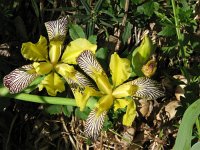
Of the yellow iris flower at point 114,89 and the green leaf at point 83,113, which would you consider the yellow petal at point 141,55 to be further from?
the green leaf at point 83,113

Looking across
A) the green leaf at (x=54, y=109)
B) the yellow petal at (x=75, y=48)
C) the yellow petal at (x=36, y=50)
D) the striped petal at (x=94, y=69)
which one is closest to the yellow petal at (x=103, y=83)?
the striped petal at (x=94, y=69)

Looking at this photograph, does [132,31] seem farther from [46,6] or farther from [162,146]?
[162,146]

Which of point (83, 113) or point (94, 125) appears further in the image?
point (83, 113)

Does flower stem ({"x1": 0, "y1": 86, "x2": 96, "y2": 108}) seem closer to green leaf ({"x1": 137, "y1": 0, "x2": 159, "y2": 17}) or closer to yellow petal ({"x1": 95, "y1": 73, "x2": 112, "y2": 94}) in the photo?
yellow petal ({"x1": 95, "y1": 73, "x2": 112, "y2": 94})

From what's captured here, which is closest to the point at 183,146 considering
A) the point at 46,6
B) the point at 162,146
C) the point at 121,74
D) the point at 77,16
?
the point at 121,74

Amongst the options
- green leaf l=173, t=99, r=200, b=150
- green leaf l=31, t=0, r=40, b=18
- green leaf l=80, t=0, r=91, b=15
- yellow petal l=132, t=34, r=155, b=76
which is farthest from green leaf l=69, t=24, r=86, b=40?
green leaf l=173, t=99, r=200, b=150

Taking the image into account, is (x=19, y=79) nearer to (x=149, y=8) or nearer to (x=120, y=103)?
(x=120, y=103)

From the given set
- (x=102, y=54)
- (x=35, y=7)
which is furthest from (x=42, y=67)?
(x=35, y=7)
